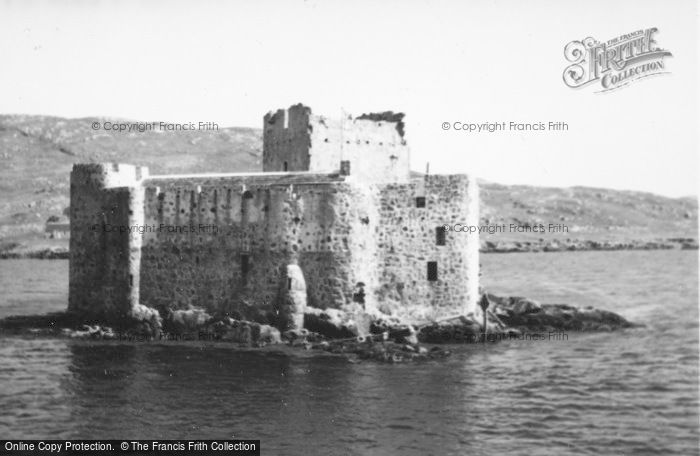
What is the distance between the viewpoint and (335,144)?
4122 cm

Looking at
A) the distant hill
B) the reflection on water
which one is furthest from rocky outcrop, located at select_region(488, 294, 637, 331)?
the distant hill

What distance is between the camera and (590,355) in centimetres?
3588

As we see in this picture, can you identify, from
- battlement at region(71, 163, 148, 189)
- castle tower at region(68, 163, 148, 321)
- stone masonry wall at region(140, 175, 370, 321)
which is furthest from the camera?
battlement at region(71, 163, 148, 189)

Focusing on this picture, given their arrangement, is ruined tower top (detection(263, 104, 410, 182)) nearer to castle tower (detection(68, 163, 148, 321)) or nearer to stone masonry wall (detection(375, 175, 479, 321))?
stone masonry wall (detection(375, 175, 479, 321))

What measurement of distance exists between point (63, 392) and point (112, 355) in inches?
208

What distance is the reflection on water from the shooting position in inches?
966

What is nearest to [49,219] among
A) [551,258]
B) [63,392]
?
[551,258]

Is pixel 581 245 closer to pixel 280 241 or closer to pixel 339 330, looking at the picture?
pixel 280 241

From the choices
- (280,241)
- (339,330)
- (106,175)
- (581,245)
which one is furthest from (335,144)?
(581,245)
